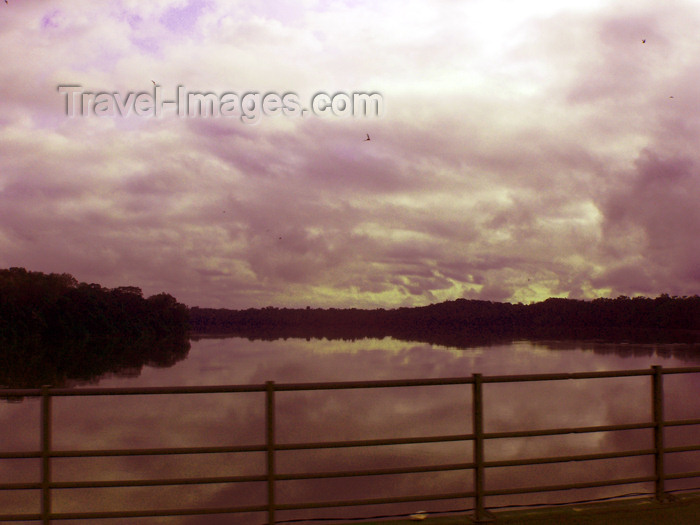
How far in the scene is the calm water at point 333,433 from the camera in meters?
25.5

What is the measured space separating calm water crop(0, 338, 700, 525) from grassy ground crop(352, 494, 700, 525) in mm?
17323

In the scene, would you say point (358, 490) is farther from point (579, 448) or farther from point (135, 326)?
point (135, 326)

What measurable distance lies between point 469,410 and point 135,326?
100 meters

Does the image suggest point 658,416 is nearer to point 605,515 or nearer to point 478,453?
point 605,515

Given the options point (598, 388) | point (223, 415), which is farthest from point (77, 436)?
point (598, 388)

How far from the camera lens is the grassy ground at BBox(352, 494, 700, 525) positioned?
517cm

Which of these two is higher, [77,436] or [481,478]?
[481,478]

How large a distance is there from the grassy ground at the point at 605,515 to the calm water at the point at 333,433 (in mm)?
17323

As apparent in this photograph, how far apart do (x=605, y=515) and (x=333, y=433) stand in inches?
1263

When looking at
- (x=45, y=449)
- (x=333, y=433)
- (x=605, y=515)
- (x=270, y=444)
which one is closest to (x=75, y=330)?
(x=333, y=433)

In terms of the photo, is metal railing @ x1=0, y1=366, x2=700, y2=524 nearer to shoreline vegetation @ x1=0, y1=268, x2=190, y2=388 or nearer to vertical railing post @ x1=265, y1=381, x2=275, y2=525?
vertical railing post @ x1=265, y1=381, x2=275, y2=525

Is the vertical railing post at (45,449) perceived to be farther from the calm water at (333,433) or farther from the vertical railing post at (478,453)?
the calm water at (333,433)

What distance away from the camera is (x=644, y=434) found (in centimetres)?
4416

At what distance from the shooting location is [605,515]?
533 cm
